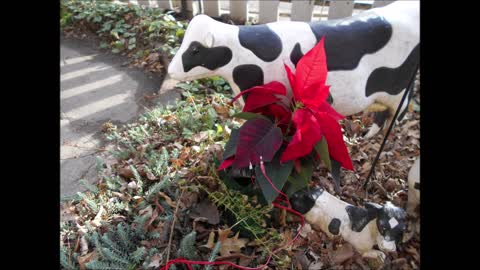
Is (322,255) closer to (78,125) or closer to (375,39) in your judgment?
(375,39)

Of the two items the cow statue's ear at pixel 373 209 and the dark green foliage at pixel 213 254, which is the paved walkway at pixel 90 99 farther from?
the cow statue's ear at pixel 373 209

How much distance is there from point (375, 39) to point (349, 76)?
0.15 m

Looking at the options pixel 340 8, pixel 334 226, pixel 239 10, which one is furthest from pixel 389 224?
pixel 239 10

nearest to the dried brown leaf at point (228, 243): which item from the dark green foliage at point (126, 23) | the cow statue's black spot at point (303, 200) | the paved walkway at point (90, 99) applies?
the cow statue's black spot at point (303, 200)

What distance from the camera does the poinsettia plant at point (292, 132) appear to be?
936 millimetres

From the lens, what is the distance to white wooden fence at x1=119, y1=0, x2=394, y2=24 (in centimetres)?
205

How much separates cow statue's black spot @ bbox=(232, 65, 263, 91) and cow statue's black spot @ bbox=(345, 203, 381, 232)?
53cm

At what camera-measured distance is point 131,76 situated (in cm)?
213

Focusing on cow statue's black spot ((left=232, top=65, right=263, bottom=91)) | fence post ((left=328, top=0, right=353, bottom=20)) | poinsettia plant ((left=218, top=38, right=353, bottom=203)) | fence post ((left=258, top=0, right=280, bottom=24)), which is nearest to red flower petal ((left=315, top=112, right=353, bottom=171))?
poinsettia plant ((left=218, top=38, right=353, bottom=203))

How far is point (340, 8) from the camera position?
2045 millimetres

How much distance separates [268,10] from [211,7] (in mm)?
461

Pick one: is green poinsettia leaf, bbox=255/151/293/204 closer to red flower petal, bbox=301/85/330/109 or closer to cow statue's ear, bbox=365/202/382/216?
red flower petal, bbox=301/85/330/109

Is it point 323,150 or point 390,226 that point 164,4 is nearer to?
point 323,150
